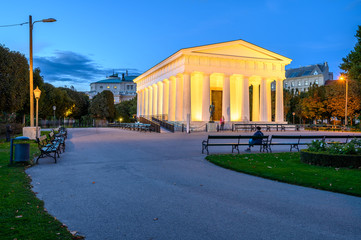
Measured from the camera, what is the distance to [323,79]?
102438mm

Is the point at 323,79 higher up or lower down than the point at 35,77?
higher up

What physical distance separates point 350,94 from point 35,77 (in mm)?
50467

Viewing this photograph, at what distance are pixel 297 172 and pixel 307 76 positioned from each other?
106134 millimetres

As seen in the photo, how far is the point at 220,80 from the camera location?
55719 millimetres

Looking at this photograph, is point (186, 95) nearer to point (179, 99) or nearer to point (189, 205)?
point (179, 99)

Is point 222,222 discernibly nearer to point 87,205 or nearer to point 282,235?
point 282,235

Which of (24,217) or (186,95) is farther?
(186,95)

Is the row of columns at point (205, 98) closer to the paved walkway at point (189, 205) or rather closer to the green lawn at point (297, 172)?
the green lawn at point (297, 172)

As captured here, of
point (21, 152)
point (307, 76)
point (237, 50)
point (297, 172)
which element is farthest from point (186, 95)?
point (307, 76)

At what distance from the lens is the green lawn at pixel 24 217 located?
4.65 metres

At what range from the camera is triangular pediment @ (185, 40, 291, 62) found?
4690 cm

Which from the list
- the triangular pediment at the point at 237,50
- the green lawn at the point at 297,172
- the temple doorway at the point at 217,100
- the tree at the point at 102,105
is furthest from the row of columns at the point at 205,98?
the green lawn at the point at 297,172

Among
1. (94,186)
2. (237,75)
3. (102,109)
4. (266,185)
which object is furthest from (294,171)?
(102,109)

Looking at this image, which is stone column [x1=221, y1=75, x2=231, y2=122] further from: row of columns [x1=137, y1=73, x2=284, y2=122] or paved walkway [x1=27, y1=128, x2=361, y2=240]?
paved walkway [x1=27, y1=128, x2=361, y2=240]
